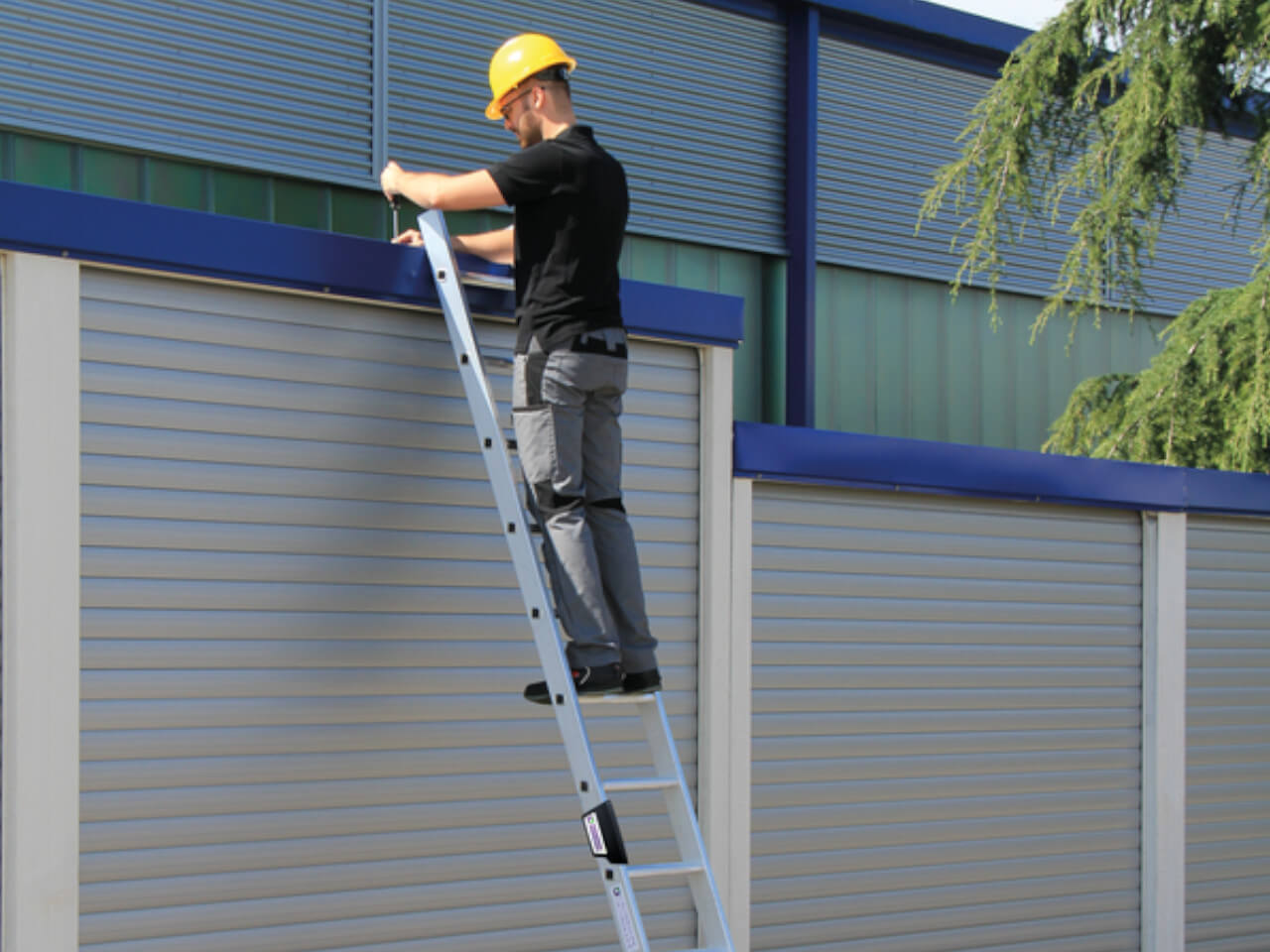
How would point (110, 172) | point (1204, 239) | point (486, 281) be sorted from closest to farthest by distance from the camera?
point (486, 281)
point (110, 172)
point (1204, 239)

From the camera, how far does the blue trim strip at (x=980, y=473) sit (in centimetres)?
695

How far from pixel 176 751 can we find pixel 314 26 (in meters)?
7.64

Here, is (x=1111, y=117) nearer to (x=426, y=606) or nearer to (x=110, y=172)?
(x=110, y=172)

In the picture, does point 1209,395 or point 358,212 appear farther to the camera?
point 358,212

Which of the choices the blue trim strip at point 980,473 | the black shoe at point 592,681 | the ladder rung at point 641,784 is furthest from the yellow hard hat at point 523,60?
the ladder rung at point 641,784

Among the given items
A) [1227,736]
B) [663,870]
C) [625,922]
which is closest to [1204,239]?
[1227,736]

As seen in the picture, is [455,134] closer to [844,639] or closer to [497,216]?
[497,216]

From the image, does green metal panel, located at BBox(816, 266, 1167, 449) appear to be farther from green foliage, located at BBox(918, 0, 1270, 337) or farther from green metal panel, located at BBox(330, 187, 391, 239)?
green metal panel, located at BBox(330, 187, 391, 239)

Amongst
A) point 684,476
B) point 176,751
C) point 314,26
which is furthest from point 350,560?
point 314,26

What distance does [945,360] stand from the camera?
50.4ft

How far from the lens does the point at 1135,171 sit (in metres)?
11.3

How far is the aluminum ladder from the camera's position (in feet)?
14.7

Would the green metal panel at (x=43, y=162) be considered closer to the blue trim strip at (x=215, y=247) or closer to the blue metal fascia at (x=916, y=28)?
the blue trim strip at (x=215, y=247)

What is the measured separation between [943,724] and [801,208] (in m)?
7.30
